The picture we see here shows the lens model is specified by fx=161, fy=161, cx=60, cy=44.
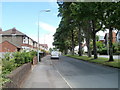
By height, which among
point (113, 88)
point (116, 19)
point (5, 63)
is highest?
point (116, 19)

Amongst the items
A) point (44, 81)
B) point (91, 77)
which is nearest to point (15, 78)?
point (44, 81)

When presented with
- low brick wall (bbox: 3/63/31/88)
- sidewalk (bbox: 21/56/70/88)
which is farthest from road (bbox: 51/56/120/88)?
low brick wall (bbox: 3/63/31/88)

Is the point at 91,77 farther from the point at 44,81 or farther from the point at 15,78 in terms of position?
the point at 15,78

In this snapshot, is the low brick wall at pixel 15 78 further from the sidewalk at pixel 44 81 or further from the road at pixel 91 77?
the road at pixel 91 77

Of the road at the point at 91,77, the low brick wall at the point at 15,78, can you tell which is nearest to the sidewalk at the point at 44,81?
the road at the point at 91,77

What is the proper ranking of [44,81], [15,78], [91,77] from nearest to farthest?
[15,78], [44,81], [91,77]

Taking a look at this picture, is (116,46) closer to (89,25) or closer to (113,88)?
(89,25)

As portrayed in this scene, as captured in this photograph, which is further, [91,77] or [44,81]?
[91,77]

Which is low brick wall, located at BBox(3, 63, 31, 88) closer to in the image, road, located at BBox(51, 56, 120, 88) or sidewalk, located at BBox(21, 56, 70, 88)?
sidewalk, located at BBox(21, 56, 70, 88)

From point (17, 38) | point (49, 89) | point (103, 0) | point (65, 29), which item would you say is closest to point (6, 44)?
point (17, 38)

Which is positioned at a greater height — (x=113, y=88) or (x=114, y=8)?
(x=114, y=8)

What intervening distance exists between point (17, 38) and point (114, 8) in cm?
4078

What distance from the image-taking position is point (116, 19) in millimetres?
15148

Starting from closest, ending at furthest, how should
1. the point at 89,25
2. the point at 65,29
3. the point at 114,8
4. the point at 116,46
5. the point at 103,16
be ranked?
the point at 114,8
the point at 103,16
the point at 89,25
the point at 65,29
the point at 116,46
